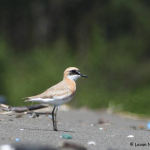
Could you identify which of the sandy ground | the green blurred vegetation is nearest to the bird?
the sandy ground

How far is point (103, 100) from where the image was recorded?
39.1ft

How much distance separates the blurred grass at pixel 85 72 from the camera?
1177 centimetres

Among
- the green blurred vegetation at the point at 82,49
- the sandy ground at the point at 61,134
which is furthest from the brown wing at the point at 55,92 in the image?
the green blurred vegetation at the point at 82,49

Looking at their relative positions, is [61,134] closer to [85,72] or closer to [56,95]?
[56,95]

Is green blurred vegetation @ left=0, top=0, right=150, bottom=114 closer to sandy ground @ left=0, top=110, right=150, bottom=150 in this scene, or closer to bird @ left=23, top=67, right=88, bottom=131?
sandy ground @ left=0, top=110, right=150, bottom=150

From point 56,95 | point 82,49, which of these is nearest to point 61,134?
point 56,95

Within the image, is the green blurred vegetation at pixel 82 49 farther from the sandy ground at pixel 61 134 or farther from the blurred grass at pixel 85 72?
the sandy ground at pixel 61 134

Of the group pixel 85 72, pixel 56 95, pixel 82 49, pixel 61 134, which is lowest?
pixel 61 134

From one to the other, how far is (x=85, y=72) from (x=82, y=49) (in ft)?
5.54

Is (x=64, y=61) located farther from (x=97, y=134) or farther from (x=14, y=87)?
(x=97, y=134)

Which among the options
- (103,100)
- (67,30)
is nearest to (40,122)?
(103,100)

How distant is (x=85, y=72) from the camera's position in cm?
1220

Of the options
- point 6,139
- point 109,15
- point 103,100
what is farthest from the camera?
point 109,15

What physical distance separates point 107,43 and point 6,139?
9428 millimetres
